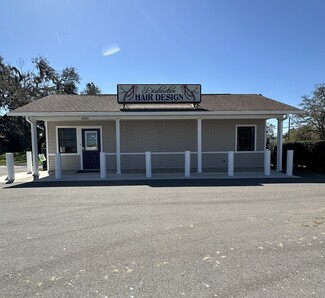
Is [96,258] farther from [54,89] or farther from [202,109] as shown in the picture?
[54,89]

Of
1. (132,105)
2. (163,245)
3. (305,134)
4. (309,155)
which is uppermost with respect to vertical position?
(132,105)

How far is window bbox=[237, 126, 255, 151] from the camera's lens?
14070mm

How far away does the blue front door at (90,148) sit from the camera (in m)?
13.8

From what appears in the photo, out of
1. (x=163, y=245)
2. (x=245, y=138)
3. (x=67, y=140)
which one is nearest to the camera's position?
(x=163, y=245)

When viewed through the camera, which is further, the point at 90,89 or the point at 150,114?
the point at 90,89

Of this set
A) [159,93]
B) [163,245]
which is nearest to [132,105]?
[159,93]

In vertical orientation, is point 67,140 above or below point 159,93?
below

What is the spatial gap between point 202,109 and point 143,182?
477 centimetres

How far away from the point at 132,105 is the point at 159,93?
1536 millimetres

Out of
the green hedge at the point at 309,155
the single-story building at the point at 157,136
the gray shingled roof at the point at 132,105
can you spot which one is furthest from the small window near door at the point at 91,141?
the green hedge at the point at 309,155

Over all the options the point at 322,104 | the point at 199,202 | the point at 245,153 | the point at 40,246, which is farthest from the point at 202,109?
the point at 322,104

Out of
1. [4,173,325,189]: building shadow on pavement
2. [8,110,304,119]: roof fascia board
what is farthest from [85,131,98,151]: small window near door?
[4,173,325,189]: building shadow on pavement

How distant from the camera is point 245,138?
14.1 metres

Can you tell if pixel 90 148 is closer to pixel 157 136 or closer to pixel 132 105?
pixel 132 105
